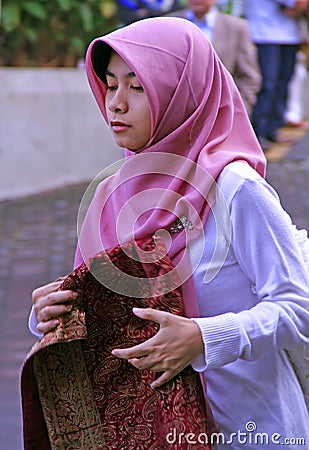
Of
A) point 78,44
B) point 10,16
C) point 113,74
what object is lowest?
point 78,44

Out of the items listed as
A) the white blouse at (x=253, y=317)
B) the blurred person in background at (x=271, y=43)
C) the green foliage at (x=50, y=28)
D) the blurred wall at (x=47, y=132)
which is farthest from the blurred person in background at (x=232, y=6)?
the white blouse at (x=253, y=317)

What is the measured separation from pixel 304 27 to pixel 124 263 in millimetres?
8299

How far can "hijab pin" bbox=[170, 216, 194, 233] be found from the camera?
2.14 m

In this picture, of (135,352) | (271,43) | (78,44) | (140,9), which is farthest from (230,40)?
(135,352)

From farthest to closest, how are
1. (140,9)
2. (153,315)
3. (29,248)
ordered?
(140,9) < (29,248) < (153,315)

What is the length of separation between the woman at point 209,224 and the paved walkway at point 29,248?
189 centimetres

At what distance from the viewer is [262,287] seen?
2.09 meters

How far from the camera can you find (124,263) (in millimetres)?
2041

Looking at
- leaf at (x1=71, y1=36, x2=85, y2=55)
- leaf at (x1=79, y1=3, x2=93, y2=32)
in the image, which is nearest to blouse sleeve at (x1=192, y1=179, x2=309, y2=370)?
leaf at (x1=79, y1=3, x2=93, y2=32)

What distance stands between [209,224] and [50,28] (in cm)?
712

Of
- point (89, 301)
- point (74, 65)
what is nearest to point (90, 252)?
point (89, 301)

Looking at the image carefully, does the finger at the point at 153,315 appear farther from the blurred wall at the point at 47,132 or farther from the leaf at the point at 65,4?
the leaf at the point at 65,4

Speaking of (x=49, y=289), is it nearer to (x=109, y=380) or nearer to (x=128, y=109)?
(x=109, y=380)

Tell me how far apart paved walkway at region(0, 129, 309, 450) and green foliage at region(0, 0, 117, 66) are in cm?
137
